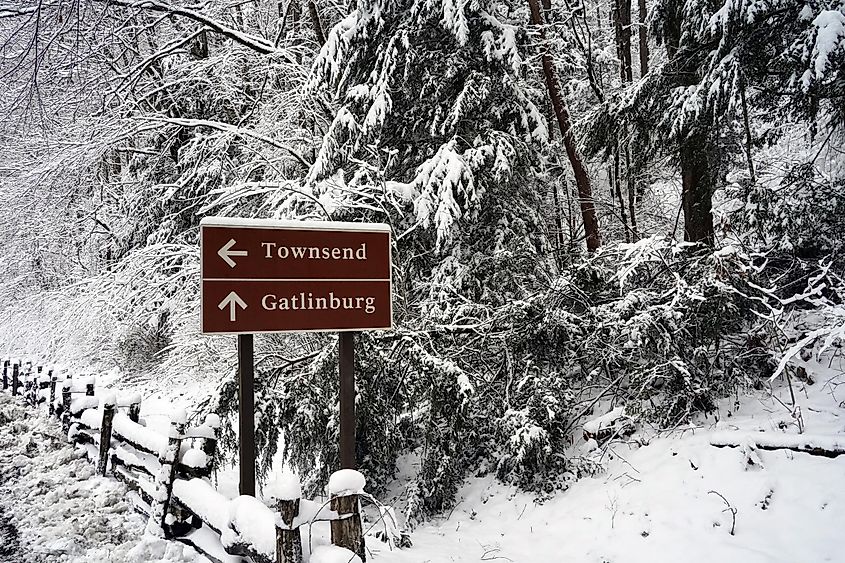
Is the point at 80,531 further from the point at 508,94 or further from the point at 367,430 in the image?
the point at 508,94

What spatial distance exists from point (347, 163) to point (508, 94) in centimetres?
250

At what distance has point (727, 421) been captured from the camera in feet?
19.8

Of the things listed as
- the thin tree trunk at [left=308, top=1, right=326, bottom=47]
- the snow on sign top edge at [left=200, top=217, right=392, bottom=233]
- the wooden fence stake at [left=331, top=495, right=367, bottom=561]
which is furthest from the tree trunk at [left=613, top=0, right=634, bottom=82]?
the wooden fence stake at [left=331, top=495, right=367, bottom=561]

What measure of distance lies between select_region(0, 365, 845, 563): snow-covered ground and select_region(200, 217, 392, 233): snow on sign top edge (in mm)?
2767

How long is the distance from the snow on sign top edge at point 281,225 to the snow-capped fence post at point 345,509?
184cm

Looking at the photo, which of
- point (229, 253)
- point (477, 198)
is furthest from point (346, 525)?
point (477, 198)

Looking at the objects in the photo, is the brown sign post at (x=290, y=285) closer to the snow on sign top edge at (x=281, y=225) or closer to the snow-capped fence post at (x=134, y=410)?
the snow on sign top edge at (x=281, y=225)

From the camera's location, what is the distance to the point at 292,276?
4.17m

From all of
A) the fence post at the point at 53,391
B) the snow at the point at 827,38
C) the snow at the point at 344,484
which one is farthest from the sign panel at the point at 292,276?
the fence post at the point at 53,391

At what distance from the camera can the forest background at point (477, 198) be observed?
19.8 ft

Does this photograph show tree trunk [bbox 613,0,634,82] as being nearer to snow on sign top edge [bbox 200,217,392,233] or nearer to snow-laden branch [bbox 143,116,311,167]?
snow-laden branch [bbox 143,116,311,167]

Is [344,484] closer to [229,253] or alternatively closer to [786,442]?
[229,253]

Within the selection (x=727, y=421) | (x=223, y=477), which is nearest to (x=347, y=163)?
(x=223, y=477)

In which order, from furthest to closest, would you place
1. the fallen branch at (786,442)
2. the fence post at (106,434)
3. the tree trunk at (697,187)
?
the fence post at (106,434) < the tree trunk at (697,187) < the fallen branch at (786,442)
